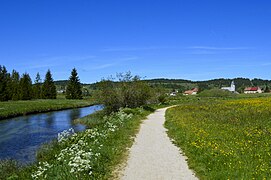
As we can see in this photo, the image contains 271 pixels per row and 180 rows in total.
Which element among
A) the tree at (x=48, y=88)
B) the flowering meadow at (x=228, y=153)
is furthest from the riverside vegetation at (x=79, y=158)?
the tree at (x=48, y=88)

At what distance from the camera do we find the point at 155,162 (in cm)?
1120

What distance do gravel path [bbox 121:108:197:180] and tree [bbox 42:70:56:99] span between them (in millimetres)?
75588

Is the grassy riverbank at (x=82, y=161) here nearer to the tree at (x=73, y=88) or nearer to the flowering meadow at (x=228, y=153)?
the flowering meadow at (x=228, y=153)

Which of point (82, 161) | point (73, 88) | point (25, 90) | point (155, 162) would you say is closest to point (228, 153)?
point (155, 162)

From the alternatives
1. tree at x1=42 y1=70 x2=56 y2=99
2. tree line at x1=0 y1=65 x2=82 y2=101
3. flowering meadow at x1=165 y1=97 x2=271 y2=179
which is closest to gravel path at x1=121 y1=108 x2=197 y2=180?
flowering meadow at x1=165 y1=97 x2=271 y2=179

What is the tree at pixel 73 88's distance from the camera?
9056 cm

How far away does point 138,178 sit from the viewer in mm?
9148

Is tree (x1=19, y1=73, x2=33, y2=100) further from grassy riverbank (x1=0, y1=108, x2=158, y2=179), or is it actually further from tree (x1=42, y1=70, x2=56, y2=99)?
grassy riverbank (x1=0, y1=108, x2=158, y2=179)

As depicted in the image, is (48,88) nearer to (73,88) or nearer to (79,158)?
(73,88)

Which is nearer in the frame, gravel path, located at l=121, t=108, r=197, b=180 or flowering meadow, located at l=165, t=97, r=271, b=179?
flowering meadow, located at l=165, t=97, r=271, b=179

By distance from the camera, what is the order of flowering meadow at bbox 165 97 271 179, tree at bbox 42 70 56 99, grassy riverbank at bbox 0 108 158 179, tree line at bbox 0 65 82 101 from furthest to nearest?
1. tree at bbox 42 70 56 99
2. tree line at bbox 0 65 82 101
3. flowering meadow at bbox 165 97 271 179
4. grassy riverbank at bbox 0 108 158 179

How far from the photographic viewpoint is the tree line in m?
72.4

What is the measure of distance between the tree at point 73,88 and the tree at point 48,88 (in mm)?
4155

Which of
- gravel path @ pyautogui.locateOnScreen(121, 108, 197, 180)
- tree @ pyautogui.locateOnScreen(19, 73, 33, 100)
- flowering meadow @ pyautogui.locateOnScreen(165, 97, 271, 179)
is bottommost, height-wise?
gravel path @ pyautogui.locateOnScreen(121, 108, 197, 180)
